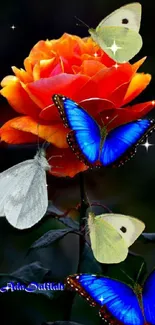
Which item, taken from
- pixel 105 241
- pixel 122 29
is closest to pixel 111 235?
pixel 105 241

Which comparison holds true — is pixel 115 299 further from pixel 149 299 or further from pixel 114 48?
pixel 114 48

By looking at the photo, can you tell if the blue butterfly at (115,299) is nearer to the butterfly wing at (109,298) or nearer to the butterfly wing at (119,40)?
the butterfly wing at (109,298)

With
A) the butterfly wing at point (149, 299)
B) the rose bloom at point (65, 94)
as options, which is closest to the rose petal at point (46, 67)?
the rose bloom at point (65, 94)

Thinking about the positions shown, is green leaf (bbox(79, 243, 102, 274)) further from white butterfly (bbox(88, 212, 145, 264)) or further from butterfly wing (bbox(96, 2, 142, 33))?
butterfly wing (bbox(96, 2, 142, 33))

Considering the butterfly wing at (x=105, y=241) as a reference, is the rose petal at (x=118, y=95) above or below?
above

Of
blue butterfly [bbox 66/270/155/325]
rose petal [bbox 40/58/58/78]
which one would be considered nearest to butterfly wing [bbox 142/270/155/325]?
blue butterfly [bbox 66/270/155/325]

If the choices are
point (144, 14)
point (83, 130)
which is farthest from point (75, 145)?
point (144, 14)

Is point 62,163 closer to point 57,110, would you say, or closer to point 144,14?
point 57,110

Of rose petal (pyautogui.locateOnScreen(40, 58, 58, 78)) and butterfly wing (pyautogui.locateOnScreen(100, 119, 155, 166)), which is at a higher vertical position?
rose petal (pyautogui.locateOnScreen(40, 58, 58, 78))
